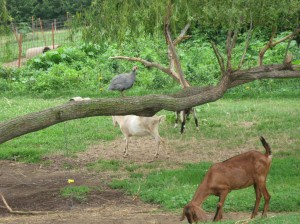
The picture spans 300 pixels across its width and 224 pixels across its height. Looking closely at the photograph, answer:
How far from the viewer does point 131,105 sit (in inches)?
346

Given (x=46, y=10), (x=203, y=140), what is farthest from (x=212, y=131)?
(x=46, y=10)

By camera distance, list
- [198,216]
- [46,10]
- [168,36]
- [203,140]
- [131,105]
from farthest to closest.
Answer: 1. [46,10]
2. [203,140]
3. [168,36]
4. [131,105]
5. [198,216]

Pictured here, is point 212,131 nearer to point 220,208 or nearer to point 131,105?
point 131,105

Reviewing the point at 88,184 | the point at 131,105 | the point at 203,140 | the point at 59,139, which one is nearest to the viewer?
the point at 131,105

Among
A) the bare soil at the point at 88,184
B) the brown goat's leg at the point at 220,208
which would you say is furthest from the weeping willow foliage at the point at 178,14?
the brown goat's leg at the point at 220,208

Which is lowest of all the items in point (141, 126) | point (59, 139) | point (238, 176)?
point (59, 139)

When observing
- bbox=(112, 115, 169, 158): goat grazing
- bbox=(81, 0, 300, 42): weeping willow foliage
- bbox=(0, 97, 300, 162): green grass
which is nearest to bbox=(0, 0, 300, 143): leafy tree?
bbox=(81, 0, 300, 42): weeping willow foliage

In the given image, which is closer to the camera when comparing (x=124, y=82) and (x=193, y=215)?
(x=193, y=215)

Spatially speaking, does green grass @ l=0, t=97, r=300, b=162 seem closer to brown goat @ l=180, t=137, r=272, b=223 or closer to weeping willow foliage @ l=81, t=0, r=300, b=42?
weeping willow foliage @ l=81, t=0, r=300, b=42

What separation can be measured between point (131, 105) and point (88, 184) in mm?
2720

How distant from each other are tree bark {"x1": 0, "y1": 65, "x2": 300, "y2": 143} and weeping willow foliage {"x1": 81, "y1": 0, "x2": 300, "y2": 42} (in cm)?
82

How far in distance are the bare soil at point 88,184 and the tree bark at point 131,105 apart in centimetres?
150

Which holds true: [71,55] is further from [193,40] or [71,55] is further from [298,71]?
[298,71]

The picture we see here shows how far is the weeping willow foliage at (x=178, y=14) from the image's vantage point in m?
10.3
